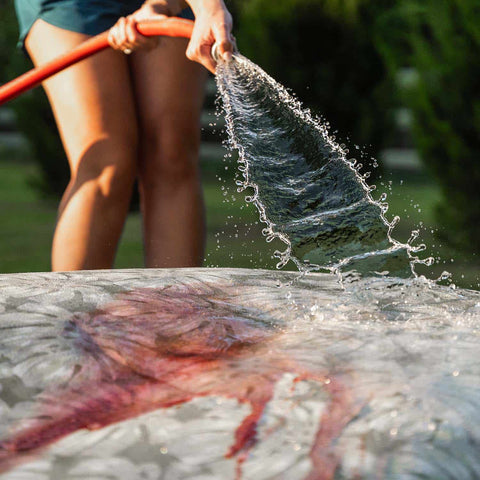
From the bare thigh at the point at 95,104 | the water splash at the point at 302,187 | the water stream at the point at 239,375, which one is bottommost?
the water stream at the point at 239,375

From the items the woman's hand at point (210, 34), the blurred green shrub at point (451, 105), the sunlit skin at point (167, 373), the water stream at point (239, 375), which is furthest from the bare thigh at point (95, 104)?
the blurred green shrub at point (451, 105)

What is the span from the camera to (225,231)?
6.46 meters

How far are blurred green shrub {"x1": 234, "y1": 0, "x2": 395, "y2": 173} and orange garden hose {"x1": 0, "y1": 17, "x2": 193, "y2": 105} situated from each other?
15.3ft

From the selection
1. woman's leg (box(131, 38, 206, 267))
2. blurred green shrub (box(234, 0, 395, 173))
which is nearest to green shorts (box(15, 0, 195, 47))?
woman's leg (box(131, 38, 206, 267))

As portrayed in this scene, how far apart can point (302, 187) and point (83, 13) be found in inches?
43.7

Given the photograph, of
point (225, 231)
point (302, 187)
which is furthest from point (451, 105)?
point (302, 187)

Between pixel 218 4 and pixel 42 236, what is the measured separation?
4.76 m

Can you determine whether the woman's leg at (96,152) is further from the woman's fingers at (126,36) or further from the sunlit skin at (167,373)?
the sunlit skin at (167,373)

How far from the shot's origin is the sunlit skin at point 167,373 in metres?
0.96

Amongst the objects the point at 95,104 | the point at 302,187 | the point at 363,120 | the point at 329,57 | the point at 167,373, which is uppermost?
the point at 329,57

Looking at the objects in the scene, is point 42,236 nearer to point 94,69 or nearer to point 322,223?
point 94,69

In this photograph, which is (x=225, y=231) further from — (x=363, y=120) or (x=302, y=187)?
(x=302, y=187)

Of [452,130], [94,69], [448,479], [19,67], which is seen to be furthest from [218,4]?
[19,67]

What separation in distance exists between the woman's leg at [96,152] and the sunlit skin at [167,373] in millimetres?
1137
